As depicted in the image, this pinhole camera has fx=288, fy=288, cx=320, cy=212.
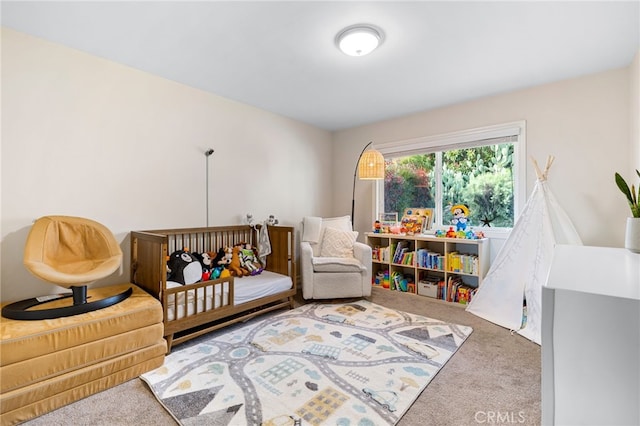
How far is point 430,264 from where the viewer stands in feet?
11.3

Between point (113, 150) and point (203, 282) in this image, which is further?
point (113, 150)

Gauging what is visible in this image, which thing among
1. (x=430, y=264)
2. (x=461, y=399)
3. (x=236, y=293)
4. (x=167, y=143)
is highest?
(x=167, y=143)

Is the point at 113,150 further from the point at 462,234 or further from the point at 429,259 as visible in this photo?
the point at 462,234

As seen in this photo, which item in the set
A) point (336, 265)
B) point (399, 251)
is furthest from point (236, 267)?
point (399, 251)

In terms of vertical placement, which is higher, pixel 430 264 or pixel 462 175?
pixel 462 175

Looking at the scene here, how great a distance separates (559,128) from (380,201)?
2157mm

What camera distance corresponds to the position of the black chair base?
5.54 ft

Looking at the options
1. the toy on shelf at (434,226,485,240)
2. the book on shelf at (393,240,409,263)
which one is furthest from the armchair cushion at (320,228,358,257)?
the toy on shelf at (434,226,485,240)

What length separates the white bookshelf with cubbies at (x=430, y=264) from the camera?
10.4ft

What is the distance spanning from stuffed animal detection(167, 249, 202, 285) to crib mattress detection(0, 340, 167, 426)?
1.73 ft

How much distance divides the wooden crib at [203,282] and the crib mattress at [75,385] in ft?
0.79

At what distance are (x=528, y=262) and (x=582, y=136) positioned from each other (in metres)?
1.32

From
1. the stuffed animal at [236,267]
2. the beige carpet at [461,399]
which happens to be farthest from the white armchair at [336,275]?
the beige carpet at [461,399]

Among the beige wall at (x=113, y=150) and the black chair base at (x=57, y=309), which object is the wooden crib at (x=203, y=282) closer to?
the beige wall at (x=113, y=150)
